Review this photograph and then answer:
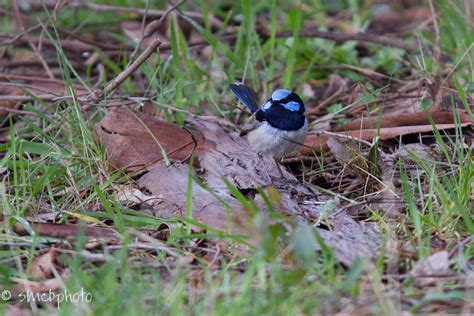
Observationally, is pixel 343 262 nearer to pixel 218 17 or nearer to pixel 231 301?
pixel 231 301

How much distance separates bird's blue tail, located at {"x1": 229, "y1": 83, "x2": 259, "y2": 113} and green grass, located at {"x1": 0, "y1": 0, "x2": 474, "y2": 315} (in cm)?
27

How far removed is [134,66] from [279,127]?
97cm

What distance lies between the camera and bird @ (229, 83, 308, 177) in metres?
4.78

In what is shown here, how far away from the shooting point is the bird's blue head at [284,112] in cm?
490

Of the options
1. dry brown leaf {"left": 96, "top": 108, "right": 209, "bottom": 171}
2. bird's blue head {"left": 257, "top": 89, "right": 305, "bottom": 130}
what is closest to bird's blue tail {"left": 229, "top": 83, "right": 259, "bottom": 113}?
bird's blue head {"left": 257, "top": 89, "right": 305, "bottom": 130}

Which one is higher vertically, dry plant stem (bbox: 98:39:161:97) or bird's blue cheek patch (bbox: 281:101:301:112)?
dry plant stem (bbox: 98:39:161:97)

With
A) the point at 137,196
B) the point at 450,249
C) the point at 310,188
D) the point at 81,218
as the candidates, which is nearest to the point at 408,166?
the point at 310,188

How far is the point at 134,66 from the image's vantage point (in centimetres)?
489

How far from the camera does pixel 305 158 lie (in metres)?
4.91

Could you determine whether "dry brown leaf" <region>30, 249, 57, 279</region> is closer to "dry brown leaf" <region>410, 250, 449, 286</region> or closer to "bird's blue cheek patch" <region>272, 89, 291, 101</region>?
"dry brown leaf" <region>410, 250, 449, 286</region>

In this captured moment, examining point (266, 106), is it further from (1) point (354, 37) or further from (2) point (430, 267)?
(2) point (430, 267)

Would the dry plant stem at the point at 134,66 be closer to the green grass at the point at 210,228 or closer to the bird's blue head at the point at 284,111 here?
the green grass at the point at 210,228

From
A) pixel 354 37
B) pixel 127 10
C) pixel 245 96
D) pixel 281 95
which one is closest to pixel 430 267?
pixel 281 95

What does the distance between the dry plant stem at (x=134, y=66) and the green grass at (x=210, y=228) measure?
0.68 ft
